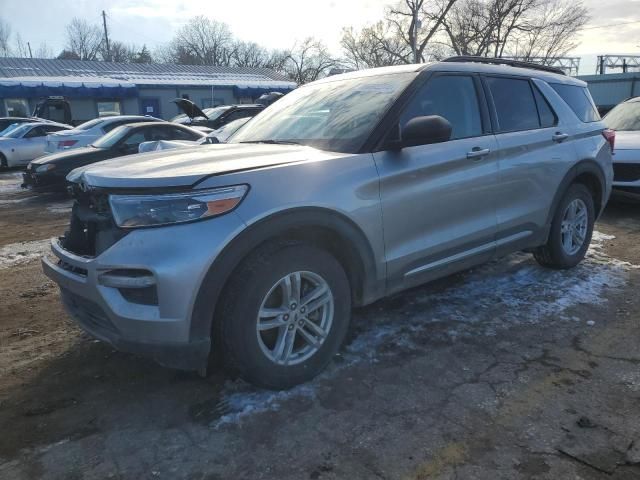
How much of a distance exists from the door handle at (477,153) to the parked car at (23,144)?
572 inches

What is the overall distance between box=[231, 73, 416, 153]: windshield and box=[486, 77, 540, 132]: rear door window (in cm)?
92

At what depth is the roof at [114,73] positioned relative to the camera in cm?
2870

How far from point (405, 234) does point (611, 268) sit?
2.94 m

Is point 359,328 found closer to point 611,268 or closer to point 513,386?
point 513,386

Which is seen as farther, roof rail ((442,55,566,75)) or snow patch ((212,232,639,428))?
roof rail ((442,55,566,75))

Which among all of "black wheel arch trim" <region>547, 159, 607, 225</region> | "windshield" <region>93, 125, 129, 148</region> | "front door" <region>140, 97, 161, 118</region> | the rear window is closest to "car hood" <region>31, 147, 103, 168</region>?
"windshield" <region>93, 125, 129, 148</region>

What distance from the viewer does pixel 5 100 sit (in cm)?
2517

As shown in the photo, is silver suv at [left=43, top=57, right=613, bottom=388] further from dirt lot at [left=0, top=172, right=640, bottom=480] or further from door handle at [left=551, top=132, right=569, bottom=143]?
dirt lot at [left=0, top=172, right=640, bottom=480]

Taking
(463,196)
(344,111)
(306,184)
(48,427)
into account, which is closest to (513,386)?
(463,196)

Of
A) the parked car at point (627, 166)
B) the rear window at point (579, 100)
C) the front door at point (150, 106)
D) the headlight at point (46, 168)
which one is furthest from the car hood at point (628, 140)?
the front door at point (150, 106)

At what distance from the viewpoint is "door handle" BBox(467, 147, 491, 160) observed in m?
3.78

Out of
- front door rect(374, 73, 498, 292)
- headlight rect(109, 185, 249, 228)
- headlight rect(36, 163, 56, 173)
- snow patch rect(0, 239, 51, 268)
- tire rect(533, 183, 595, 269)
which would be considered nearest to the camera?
headlight rect(109, 185, 249, 228)

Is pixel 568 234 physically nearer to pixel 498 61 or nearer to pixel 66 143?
pixel 498 61

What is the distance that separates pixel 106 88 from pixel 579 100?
85.1 ft
